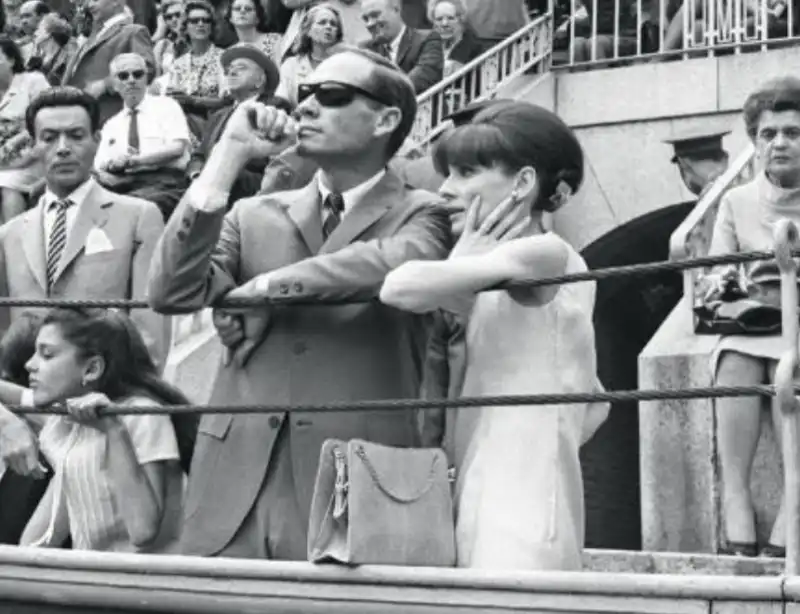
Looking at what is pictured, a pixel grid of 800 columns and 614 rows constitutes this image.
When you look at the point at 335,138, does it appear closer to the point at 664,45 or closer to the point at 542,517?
the point at 542,517

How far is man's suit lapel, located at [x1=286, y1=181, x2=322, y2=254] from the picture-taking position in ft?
18.2

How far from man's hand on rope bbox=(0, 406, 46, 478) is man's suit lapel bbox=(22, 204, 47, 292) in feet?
6.54

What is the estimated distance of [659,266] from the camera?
4750 mm

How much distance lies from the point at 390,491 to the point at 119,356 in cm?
140

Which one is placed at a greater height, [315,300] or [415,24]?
[415,24]

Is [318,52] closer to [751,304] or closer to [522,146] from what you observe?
[751,304]

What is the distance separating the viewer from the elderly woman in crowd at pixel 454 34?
13859 mm

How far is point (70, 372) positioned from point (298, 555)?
106 centimetres

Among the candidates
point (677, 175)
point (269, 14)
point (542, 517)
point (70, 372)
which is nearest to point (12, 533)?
point (70, 372)

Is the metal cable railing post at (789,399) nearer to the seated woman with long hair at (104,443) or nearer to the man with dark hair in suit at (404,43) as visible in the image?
the seated woman with long hair at (104,443)

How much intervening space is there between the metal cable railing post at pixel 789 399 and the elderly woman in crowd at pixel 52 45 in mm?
11304

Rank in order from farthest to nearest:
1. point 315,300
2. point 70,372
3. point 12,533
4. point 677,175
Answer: point 677,175 → point 12,533 → point 70,372 → point 315,300

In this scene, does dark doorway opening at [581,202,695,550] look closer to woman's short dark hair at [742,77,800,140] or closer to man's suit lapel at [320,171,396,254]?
woman's short dark hair at [742,77,800,140]

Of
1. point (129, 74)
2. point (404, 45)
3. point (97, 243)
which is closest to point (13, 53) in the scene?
point (129, 74)
